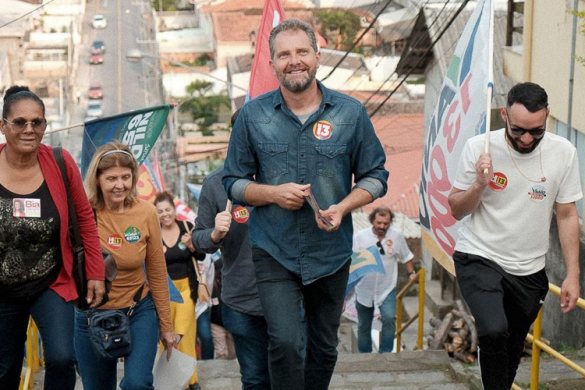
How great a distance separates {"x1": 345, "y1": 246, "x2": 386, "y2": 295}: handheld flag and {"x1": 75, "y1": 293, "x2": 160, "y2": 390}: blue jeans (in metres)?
5.04

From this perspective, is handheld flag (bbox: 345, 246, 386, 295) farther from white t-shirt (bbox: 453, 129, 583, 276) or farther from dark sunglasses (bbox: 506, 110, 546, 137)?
dark sunglasses (bbox: 506, 110, 546, 137)

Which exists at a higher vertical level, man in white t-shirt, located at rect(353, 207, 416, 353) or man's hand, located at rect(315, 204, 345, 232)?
man's hand, located at rect(315, 204, 345, 232)

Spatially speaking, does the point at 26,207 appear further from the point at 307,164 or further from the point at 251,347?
the point at 251,347

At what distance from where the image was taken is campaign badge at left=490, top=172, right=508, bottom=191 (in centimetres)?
552

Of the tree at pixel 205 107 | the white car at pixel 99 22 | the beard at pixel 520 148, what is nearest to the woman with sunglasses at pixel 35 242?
the beard at pixel 520 148

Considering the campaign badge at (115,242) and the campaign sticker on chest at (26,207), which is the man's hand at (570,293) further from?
the campaign sticker on chest at (26,207)

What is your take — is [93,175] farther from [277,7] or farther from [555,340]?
[555,340]

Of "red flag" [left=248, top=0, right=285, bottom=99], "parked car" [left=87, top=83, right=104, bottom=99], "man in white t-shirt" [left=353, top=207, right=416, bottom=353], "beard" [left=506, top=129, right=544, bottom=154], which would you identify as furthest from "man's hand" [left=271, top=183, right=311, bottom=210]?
"parked car" [left=87, top=83, right=104, bottom=99]

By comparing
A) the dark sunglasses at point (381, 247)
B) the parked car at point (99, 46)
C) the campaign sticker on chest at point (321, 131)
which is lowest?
the dark sunglasses at point (381, 247)

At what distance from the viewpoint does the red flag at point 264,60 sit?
8.08m

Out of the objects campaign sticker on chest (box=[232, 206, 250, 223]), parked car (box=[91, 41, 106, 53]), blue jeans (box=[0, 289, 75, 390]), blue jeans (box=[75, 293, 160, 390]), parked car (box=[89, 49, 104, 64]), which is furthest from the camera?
parked car (box=[91, 41, 106, 53])

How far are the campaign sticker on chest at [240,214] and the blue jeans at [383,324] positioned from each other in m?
5.19

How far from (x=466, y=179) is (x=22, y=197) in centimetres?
242

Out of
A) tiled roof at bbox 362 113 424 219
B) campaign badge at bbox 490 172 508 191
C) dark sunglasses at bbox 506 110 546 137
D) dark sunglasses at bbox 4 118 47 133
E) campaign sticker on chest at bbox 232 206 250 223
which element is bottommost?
tiled roof at bbox 362 113 424 219
